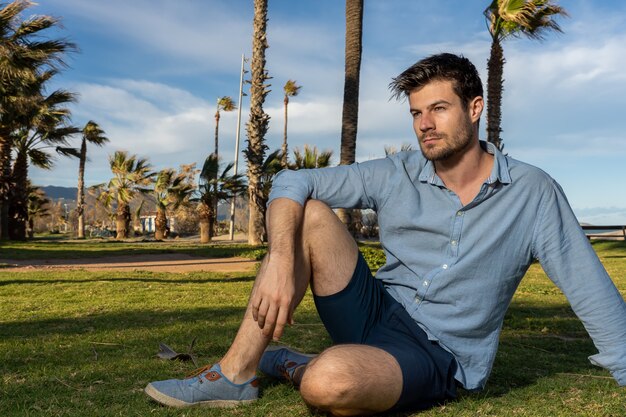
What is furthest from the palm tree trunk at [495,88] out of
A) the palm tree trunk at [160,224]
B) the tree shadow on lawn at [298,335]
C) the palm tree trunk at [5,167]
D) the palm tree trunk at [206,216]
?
the palm tree trunk at [160,224]

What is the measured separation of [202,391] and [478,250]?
4.44 ft

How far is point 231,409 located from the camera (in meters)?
2.71

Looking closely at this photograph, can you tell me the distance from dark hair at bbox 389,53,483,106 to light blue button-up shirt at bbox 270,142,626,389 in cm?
34

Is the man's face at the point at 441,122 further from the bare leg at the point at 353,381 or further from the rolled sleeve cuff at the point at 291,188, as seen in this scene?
the bare leg at the point at 353,381

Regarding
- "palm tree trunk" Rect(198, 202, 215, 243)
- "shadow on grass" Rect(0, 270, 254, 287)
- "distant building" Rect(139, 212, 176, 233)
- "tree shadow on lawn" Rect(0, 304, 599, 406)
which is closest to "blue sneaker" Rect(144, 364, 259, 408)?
"tree shadow on lawn" Rect(0, 304, 599, 406)

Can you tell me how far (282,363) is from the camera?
318 centimetres

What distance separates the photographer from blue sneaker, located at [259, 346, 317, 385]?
311 centimetres

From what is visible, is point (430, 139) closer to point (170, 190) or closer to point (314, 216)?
point (314, 216)

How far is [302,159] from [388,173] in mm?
23889

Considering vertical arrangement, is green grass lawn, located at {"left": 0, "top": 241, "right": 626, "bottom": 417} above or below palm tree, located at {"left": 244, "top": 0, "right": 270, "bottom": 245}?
below

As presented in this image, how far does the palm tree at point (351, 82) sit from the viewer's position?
51.6 ft

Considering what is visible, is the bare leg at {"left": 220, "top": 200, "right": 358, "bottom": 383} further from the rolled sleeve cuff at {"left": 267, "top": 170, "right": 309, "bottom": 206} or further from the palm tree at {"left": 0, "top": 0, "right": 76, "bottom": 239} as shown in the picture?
the palm tree at {"left": 0, "top": 0, "right": 76, "bottom": 239}

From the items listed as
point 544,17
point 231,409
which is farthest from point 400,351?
point 544,17

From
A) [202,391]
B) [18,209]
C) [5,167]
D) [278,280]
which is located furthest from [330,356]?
[18,209]
